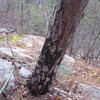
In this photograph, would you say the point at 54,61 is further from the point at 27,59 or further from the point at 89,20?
the point at 89,20

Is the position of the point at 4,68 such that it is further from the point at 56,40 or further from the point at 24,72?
the point at 56,40

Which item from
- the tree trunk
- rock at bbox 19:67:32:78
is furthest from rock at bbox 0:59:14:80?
the tree trunk

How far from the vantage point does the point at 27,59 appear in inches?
148

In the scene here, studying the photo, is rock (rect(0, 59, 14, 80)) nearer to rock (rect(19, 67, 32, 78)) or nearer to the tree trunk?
rock (rect(19, 67, 32, 78))

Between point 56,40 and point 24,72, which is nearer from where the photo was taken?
point 56,40

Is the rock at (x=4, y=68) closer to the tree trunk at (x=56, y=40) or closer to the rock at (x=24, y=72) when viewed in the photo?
the rock at (x=24, y=72)

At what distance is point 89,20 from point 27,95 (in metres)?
6.04

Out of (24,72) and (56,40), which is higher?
(56,40)

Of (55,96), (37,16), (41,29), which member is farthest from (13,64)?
(41,29)

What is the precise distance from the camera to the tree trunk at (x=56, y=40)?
1.93m

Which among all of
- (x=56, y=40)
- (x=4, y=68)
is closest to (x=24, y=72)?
(x=4, y=68)

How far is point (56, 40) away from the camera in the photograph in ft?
6.79

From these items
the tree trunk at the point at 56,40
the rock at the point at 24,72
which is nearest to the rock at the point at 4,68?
the rock at the point at 24,72

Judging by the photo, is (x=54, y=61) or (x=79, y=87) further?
(x=79, y=87)
